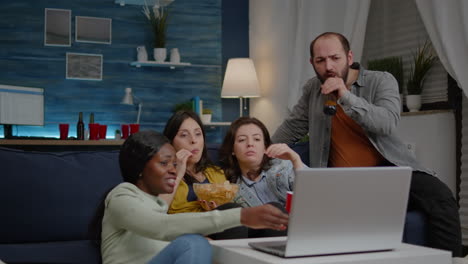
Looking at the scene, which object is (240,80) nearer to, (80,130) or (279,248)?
(80,130)

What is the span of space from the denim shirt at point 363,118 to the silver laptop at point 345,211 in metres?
1.14

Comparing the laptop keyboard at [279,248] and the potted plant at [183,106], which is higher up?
the potted plant at [183,106]

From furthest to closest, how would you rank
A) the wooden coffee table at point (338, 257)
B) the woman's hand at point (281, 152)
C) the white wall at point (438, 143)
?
the white wall at point (438, 143) → the woman's hand at point (281, 152) → the wooden coffee table at point (338, 257)

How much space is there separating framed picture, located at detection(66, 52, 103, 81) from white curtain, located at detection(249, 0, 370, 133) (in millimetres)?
1518

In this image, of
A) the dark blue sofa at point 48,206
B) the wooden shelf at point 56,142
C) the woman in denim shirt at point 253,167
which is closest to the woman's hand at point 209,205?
the woman in denim shirt at point 253,167

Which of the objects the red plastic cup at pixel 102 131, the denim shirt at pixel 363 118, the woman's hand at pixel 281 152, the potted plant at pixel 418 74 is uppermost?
the potted plant at pixel 418 74

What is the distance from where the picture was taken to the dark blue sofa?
7.39 ft

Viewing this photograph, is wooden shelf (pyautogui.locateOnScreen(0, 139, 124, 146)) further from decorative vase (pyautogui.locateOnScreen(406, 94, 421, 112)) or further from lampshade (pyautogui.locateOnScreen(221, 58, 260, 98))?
decorative vase (pyautogui.locateOnScreen(406, 94, 421, 112))

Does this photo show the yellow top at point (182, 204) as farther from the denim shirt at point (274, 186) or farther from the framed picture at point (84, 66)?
the framed picture at point (84, 66)

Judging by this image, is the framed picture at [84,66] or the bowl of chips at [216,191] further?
the framed picture at [84,66]

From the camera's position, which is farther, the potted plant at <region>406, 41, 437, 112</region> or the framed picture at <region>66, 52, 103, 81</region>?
the framed picture at <region>66, 52, 103, 81</region>

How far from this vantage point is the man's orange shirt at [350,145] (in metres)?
2.87

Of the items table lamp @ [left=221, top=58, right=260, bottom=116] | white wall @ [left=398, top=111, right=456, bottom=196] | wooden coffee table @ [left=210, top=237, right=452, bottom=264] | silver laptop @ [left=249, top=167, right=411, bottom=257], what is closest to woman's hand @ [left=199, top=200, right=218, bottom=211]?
wooden coffee table @ [left=210, top=237, right=452, bottom=264]

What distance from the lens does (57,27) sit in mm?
Answer: 5434
